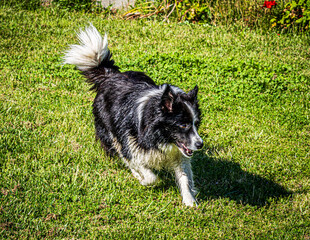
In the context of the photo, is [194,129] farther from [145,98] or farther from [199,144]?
[145,98]

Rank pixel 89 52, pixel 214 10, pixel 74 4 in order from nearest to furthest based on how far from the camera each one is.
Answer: pixel 89 52 < pixel 214 10 < pixel 74 4

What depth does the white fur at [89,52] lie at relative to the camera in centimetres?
455

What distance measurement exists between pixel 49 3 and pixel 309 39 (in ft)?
22.5

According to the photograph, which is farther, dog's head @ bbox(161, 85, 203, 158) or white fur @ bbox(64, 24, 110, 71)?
white fur @ bbox(64, 24, 110, 71)

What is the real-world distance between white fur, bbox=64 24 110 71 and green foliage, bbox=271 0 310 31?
5.70m

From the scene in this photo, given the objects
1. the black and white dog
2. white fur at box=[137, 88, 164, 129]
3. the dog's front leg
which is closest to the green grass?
the dog's front leg

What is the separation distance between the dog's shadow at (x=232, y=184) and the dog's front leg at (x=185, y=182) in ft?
0.56

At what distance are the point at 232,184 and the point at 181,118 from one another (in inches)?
57.4

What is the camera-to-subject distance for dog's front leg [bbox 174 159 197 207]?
3816 mm

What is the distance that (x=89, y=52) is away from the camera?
4562 mm

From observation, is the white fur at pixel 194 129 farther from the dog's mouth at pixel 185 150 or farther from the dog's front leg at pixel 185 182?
the dog's front leg at pixel 185 182

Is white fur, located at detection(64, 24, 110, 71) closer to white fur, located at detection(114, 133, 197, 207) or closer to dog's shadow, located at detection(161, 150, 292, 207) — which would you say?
white fur, located at detection(114, 133, 197, 207)

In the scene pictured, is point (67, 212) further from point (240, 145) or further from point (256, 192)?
point (240, 145)

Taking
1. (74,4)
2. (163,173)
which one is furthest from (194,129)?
(74,4)
